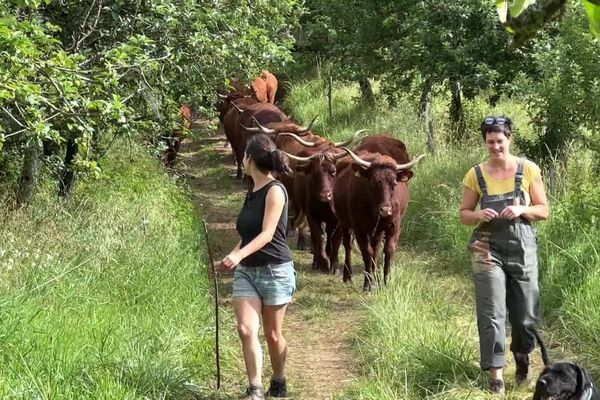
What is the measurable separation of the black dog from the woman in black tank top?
1792mm

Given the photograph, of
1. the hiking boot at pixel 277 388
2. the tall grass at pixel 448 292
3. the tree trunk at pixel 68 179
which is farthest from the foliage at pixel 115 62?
the tall grass at pixel 448 292

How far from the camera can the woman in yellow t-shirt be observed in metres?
5.39

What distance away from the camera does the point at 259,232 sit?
5.59 metres

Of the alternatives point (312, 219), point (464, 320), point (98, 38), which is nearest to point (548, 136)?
point (312, 219)

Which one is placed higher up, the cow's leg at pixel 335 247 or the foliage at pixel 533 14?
the foliage at pixel 533 14

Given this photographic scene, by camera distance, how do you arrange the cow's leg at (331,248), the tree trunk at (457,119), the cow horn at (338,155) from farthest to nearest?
1. the tree trunk at (457,119)
2. the cow horn at (338,155)
3. the cow's leg at (331,248)

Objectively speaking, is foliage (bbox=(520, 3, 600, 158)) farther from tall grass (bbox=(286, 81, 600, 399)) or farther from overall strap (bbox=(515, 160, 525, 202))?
overall strap (bbox=(515, 160, 525, 202))

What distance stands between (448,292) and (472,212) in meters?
3.05

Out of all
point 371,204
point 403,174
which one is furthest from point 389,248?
point 403,174

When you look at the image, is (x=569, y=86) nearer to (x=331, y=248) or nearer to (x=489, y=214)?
(x=331, y=248)

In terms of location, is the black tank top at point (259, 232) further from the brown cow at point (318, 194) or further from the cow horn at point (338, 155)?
the cow horn at point (338, 155)

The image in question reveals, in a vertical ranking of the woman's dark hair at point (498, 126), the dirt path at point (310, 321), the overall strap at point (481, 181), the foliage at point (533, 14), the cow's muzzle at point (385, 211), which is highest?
the foliage at point (533, 14)

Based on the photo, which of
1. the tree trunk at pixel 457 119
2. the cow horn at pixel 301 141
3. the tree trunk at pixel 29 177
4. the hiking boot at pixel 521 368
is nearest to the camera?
the hiking boot at pixel 521 368

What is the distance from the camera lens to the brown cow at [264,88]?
64.5 feet
